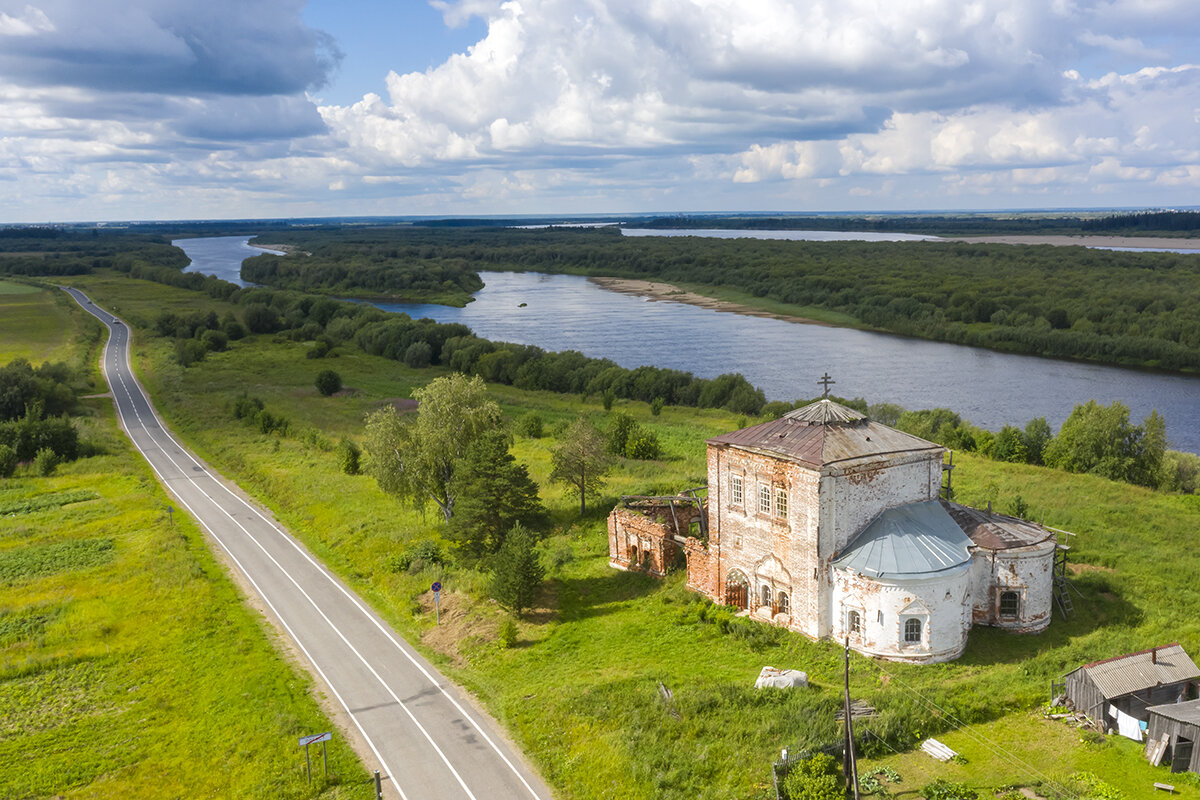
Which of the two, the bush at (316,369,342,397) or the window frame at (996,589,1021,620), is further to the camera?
the bush at (316,369,342,397)

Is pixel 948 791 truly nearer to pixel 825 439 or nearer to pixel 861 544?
pixel 861 544

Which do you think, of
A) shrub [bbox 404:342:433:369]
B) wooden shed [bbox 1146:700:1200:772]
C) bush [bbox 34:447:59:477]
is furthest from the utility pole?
shrub [bbox 404:342:433:369]

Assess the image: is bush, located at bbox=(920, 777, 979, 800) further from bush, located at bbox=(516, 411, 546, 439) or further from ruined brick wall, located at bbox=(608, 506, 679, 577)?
bush, located at bbox=(516, 411, 546, 439)

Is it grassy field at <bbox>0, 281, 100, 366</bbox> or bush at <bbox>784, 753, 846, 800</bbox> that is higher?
grassy field at <bbox>0, 281, 100, 366</bbox>

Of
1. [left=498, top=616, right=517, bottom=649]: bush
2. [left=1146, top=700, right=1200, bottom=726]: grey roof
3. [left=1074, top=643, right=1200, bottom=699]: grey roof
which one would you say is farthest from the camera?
[left=498, top=616, right=517, bottom=649]: bush

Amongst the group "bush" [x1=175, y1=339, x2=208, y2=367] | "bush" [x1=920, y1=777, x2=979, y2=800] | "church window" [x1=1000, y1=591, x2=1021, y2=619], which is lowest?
"bush" [x1=920, y1=777, x2=979, y2=800]

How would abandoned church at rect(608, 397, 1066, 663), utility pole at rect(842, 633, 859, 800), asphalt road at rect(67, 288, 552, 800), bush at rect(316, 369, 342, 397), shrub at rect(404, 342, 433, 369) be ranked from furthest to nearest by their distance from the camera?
1. shrub at rect(404, 342, 433, 369)
2. bush at rect(316, 369, 342, 397)
3. abandoned church at rect(608, 397, 1066, 663)
4. asphalt road at rect(67, 288, 552, 800)
5. utility pole at rect(842, 633, 859, 800)
